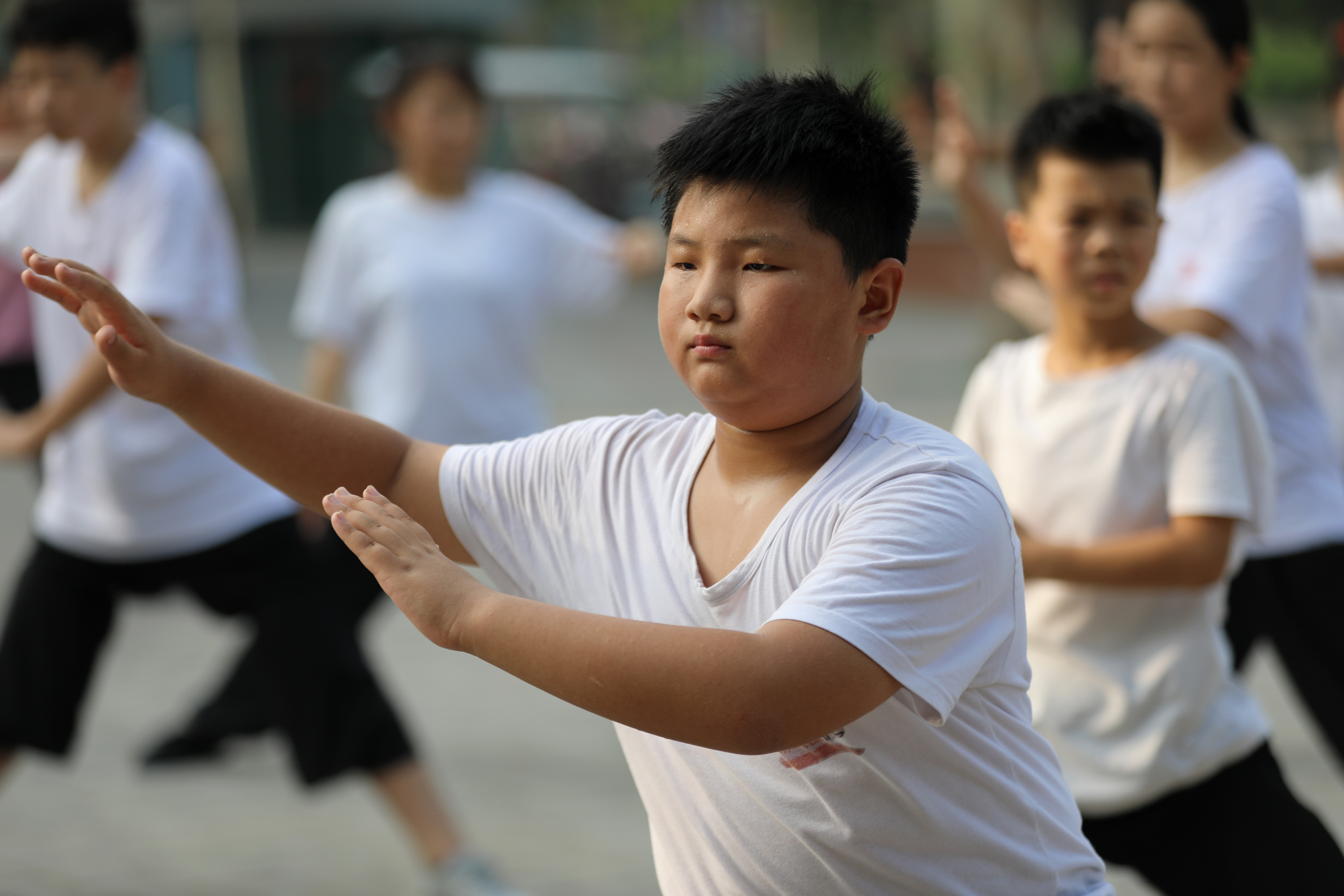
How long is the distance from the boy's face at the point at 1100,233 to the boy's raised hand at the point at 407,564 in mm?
1376

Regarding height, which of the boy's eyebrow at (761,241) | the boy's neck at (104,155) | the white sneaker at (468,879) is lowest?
the white sneaker at (468,879)

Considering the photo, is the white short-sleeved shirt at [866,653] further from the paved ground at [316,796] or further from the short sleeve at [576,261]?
the short sleeve at [576,261]

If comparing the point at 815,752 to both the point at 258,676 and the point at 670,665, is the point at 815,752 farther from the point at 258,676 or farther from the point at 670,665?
the point at 258,676

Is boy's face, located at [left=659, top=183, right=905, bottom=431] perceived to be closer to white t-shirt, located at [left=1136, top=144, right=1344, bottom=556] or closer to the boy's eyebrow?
the boy's eyebrow

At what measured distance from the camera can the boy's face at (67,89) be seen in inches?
147

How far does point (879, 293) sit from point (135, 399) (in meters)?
2.47

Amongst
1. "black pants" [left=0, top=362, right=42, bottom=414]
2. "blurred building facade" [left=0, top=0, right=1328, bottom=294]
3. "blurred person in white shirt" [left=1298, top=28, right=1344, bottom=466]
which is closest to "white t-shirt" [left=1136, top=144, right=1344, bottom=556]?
"blurred person in white shirt" [left=1298, top=28, right=1344, bottom=466]

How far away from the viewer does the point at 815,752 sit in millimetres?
1733

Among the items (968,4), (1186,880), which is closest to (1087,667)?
(1186,880)

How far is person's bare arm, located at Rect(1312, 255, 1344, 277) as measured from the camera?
4000mm

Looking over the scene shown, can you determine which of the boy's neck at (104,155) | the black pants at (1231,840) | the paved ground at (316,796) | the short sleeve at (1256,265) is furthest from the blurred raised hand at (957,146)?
the boy's neck at (104,155)

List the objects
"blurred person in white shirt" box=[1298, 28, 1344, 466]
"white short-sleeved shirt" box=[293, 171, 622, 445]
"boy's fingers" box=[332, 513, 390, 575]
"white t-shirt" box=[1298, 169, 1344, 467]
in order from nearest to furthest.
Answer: "boy's fingers" box=[332, 513, 390, 575], "blurred person in white shirt" box=[1298, 28, 1344, 466], "white t-shirt" box=[1298, 169, 1344, 467], "white short-sleeved shirt" box=[293, 171, 622, 445]

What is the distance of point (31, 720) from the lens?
371 cm

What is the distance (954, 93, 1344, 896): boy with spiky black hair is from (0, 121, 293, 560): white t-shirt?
2055 millimetres
